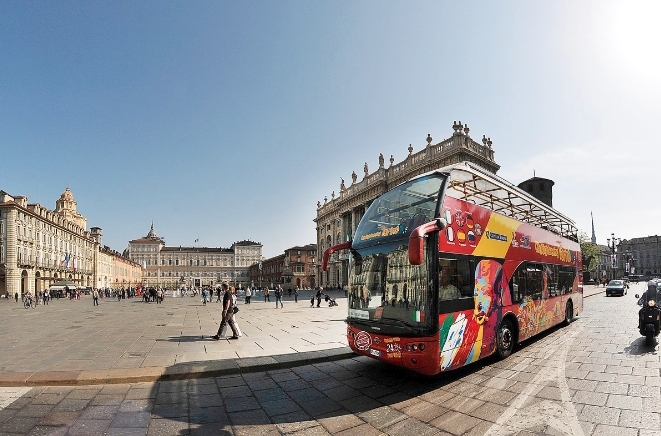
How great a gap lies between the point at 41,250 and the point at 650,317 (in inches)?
2922

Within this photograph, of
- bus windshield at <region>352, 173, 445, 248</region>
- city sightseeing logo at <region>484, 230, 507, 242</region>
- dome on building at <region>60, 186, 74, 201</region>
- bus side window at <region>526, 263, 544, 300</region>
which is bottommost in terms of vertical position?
bus side window at <region>526, 263, 544, 300</region>

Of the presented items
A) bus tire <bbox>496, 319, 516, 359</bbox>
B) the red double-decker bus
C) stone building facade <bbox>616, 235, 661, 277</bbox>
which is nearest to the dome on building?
the red double-decker bus

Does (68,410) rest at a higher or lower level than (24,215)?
lower

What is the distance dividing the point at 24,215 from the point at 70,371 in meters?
62.8

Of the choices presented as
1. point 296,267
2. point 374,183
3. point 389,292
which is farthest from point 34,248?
point 389,292

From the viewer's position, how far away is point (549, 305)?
402 inches

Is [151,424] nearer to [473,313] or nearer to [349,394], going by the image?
[349,394]

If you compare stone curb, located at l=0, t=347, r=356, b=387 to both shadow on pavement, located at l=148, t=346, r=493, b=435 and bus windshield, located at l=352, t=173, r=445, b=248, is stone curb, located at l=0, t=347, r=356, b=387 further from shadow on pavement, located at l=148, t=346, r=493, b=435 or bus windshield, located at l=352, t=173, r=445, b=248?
bus windshield, located at l=352, t=173, r=445, b=248

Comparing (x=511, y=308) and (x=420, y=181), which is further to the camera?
(x=511, y=308)

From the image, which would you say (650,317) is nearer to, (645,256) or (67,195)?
(67,195)

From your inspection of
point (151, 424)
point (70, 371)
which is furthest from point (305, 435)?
point (70, 371)

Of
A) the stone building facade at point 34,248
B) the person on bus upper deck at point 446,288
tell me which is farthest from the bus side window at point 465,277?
the stone building facade at point 34,248

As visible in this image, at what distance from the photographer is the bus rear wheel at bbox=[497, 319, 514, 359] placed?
7609mm

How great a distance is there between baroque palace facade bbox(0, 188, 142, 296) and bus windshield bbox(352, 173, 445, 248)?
63.5 metres
